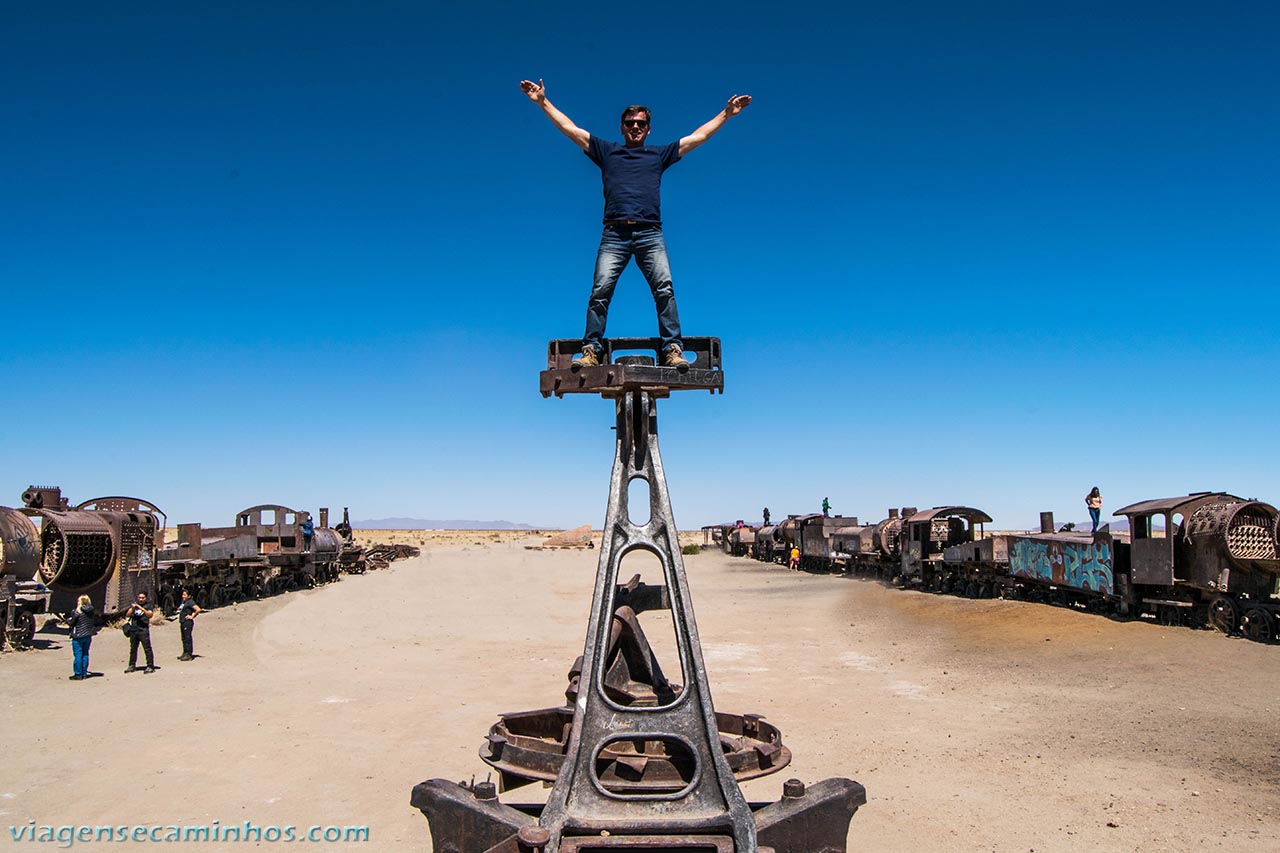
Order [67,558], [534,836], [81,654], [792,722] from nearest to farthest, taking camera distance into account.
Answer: [534,836], [792,722], [81,654], [67,558]

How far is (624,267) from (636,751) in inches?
106

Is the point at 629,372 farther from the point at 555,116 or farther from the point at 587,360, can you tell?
the point at 555,116

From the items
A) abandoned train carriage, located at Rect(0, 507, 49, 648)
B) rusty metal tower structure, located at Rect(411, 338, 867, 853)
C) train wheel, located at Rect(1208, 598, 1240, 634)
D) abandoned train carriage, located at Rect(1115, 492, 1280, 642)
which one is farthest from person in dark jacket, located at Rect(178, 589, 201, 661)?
train wheel, located at Rect(1208, 598, 1240, 634)

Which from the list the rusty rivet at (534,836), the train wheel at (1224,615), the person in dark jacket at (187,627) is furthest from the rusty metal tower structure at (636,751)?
the train wheel at (1224,615)

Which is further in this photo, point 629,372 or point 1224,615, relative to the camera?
point 1224,615

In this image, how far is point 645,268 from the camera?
4.70 metres

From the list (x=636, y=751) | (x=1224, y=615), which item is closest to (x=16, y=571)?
(x=636, y=751)

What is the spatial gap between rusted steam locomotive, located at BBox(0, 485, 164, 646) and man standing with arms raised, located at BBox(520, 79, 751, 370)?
51.6 feet

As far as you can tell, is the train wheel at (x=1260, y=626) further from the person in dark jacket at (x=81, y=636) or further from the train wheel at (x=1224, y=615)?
the person in dark jacket at (x=81, y=636)

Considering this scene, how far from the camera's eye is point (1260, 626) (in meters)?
16.1

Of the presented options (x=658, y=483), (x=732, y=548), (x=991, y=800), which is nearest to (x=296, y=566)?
(x=991, y=800)

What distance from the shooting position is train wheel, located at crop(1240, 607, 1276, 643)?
52.5ft

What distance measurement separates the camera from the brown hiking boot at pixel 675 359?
4.49 m

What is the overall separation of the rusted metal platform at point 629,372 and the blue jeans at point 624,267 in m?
0.10
